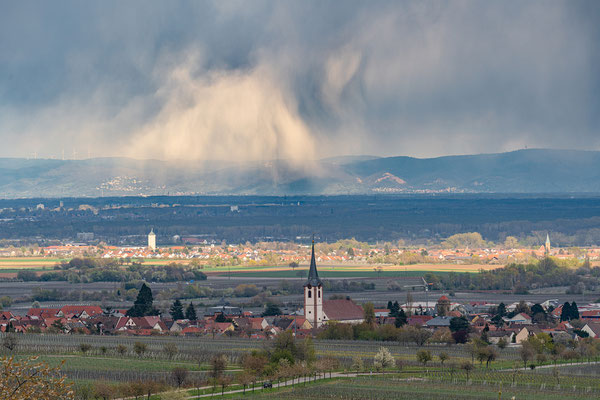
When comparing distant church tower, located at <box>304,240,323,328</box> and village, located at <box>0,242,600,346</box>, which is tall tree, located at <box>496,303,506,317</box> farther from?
distant church tower, located at <box>304,240,323,328</box>

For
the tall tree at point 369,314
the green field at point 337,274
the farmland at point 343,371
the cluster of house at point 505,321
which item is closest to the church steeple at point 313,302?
the tall tree at point 369,314

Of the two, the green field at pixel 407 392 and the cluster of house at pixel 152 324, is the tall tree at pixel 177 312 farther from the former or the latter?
the green field at pixel 407 392

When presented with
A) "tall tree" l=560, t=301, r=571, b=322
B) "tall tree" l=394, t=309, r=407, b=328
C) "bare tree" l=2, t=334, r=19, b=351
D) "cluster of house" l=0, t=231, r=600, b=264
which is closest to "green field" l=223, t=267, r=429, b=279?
"cluster of house" l=0, t=231, r=600, b=264

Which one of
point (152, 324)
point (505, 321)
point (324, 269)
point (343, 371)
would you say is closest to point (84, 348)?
point (343, 371)

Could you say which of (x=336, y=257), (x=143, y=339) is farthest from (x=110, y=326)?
(x=336, y=257)

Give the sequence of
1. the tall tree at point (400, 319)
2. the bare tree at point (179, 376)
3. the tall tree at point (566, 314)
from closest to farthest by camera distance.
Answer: the bare tree at point (179, 376) → the tall tree at point (400, 319) → the tall tree at point (566, 314)

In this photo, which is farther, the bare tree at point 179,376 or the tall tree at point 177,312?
the tall tree at point 177,312

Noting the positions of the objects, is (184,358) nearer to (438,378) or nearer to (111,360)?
(111,360)

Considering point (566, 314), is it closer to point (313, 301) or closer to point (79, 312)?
point (313, 301)
